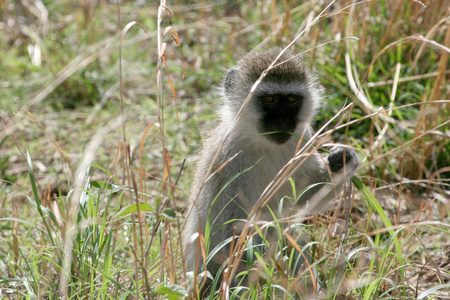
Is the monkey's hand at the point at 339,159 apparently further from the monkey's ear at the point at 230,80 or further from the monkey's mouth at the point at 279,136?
the monkey's ear at the point at 230,80

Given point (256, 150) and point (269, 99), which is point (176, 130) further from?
point (269, 99)

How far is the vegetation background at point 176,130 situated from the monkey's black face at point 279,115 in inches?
17.2

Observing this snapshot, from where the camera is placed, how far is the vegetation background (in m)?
2.95

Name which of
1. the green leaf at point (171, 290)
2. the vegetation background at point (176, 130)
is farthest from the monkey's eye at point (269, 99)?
the green leaf at point (171, 290)

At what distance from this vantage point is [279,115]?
3.63 meters

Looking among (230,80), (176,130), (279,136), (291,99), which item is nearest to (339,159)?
(279,136)

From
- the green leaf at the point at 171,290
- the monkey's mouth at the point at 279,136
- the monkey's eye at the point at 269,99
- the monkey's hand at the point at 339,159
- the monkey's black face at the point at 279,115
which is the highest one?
the monkey's eye at the point at 269,99

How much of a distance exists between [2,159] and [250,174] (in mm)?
2857

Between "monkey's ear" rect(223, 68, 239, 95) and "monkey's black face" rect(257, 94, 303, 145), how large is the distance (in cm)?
30

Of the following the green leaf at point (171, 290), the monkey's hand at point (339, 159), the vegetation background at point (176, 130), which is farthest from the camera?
the monkey's hand at point (339, 159)

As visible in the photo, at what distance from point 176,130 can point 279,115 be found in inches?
92.9

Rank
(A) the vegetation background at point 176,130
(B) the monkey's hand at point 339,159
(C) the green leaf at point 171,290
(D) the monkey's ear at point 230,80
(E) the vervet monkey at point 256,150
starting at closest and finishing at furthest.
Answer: (C) the green leaf at point 171,290, (A) the vegetation background at point 176,130, (B) the monkey's hand at point 339,159, (E) the vervet monkey at point 256,150, (D) the monkey's ear at point 230,80

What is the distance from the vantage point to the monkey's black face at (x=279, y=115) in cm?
360

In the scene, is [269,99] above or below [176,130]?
above
